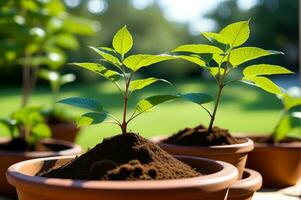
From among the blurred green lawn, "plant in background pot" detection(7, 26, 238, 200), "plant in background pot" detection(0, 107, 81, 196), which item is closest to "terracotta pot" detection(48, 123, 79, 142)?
the blurred green lawn

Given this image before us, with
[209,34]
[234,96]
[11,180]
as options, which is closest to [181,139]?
[209,34]

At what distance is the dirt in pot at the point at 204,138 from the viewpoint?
203 cm

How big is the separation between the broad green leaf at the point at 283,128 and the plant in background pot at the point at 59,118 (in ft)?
5.62

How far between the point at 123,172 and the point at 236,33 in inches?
26.3

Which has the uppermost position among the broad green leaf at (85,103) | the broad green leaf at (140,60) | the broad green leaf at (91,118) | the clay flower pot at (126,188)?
the broad green leaf at (140,60)

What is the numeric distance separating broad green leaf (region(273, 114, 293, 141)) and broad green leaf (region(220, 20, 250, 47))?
871 millimetres

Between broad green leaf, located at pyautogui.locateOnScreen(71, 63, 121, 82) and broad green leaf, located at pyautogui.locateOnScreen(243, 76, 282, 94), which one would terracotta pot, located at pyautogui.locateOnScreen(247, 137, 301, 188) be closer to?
broad green leaf, located at pyautogui.locateOnScreen(243, 76, 282, 94)

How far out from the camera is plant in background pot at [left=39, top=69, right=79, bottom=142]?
3829 mm

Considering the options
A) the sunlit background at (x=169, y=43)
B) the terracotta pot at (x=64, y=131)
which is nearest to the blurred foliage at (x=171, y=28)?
the sunlit background at (x=169, y=43)

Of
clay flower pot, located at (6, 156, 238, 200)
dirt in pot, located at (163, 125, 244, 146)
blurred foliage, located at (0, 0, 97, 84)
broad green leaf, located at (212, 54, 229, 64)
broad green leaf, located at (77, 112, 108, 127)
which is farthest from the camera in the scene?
blurred foliage, located at (0, 0, 97, 84)

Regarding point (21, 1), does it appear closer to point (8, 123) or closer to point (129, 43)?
point (8, 123)

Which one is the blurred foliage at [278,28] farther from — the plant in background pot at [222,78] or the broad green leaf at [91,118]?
the broad green leaf at [91,118]

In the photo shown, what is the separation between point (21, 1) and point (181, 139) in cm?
183

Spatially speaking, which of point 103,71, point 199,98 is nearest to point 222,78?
point 199,98
